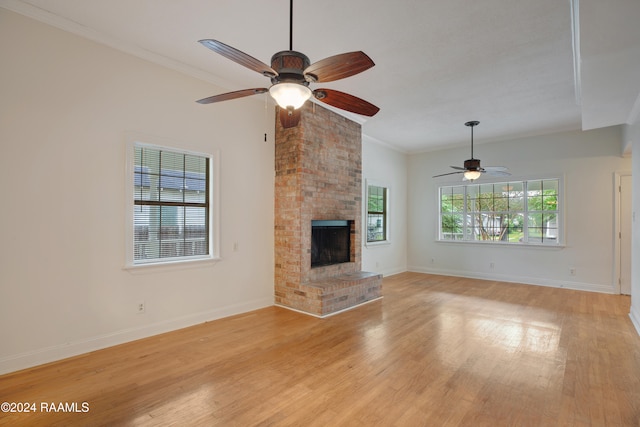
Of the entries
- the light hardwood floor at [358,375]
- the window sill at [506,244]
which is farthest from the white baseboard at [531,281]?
the light hardwood floor at [358,375]

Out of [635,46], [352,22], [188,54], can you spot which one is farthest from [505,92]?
[188,54]

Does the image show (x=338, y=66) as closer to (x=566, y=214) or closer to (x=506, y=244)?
(x=566, y=214)

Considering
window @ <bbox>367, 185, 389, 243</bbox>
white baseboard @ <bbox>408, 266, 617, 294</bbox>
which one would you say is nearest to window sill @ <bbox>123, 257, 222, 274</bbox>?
window @ <bbox>367, 185, 389, 243</bbox>

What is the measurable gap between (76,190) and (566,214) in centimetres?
763

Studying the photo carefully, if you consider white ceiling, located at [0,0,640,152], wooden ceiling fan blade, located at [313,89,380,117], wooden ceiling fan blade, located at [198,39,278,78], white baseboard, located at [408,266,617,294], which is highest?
white ceiling, located at [0,0,640,152]

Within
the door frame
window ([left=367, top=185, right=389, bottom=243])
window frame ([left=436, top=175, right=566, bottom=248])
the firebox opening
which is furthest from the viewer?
window ([left=367, top=185, right=389, bottom=243])

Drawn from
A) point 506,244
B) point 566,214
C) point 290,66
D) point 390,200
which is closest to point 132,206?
point 290,66

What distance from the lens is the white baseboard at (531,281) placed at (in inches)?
224

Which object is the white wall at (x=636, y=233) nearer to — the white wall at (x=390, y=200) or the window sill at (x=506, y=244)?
the window sill at (x=506, y=244)

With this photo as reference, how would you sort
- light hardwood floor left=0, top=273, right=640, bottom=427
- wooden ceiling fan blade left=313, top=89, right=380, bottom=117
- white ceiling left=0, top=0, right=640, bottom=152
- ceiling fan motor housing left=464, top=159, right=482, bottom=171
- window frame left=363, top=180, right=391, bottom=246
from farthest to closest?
1. window frame left=363, top=180, right=391, bottom=246
2. ceiling fan motor housing left=464, top=159, right=482, bottom=171
3. white ceiling left=0, top=0, right=640, bottom=152
4. wooden ceiling fan blade left=313, top=89, right=380, bottom=117
5. light hardwood floor left=0, top=273, right=640, bottom=427

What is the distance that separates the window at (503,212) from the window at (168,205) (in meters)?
5.74

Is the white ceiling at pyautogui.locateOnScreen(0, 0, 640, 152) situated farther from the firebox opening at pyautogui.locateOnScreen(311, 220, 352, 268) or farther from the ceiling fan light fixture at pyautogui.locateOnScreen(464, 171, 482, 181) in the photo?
the firebox opening at pyautogui.locateOnScreen(311, 220, 352, 268)

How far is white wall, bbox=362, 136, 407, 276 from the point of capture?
6.79 m

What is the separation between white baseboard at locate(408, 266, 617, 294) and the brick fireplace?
301 cm
